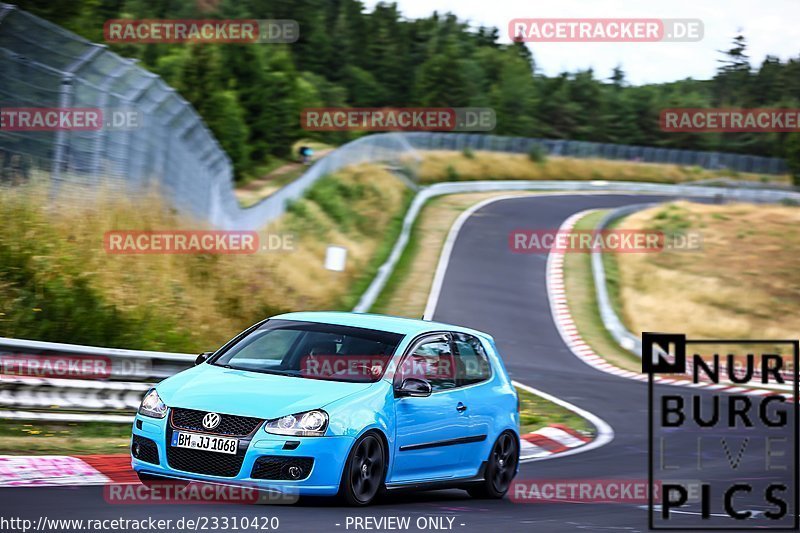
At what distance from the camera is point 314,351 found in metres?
9.39

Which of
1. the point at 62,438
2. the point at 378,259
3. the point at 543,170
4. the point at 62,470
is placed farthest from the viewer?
the point at 543,170

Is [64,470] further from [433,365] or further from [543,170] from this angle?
[543,170]

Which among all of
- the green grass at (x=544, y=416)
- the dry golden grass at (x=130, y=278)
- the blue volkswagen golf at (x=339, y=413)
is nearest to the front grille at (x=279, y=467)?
the blue volkswagen golf at (x=339, y=413)

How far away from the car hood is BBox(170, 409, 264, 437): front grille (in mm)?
35

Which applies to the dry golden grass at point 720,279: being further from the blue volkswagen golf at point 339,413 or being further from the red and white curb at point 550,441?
the blue volkswagen golf at point 339,413

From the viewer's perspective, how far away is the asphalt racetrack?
7871 mm

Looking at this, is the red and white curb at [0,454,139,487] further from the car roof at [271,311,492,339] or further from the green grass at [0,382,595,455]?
the car roof at [271,311,492,339]

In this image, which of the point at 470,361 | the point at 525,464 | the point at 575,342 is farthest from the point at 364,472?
the point at 575,342

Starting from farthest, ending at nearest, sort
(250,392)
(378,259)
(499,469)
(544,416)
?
(378,259)
(544,416)
(499,469)
(250,392)

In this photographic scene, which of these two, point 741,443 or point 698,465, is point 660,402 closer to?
point 741,443

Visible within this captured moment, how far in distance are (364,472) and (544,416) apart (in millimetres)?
10271

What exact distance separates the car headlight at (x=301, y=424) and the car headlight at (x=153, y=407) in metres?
0.80

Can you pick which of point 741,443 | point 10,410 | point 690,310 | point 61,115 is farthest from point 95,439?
point 690,310

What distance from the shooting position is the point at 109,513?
7.50m
